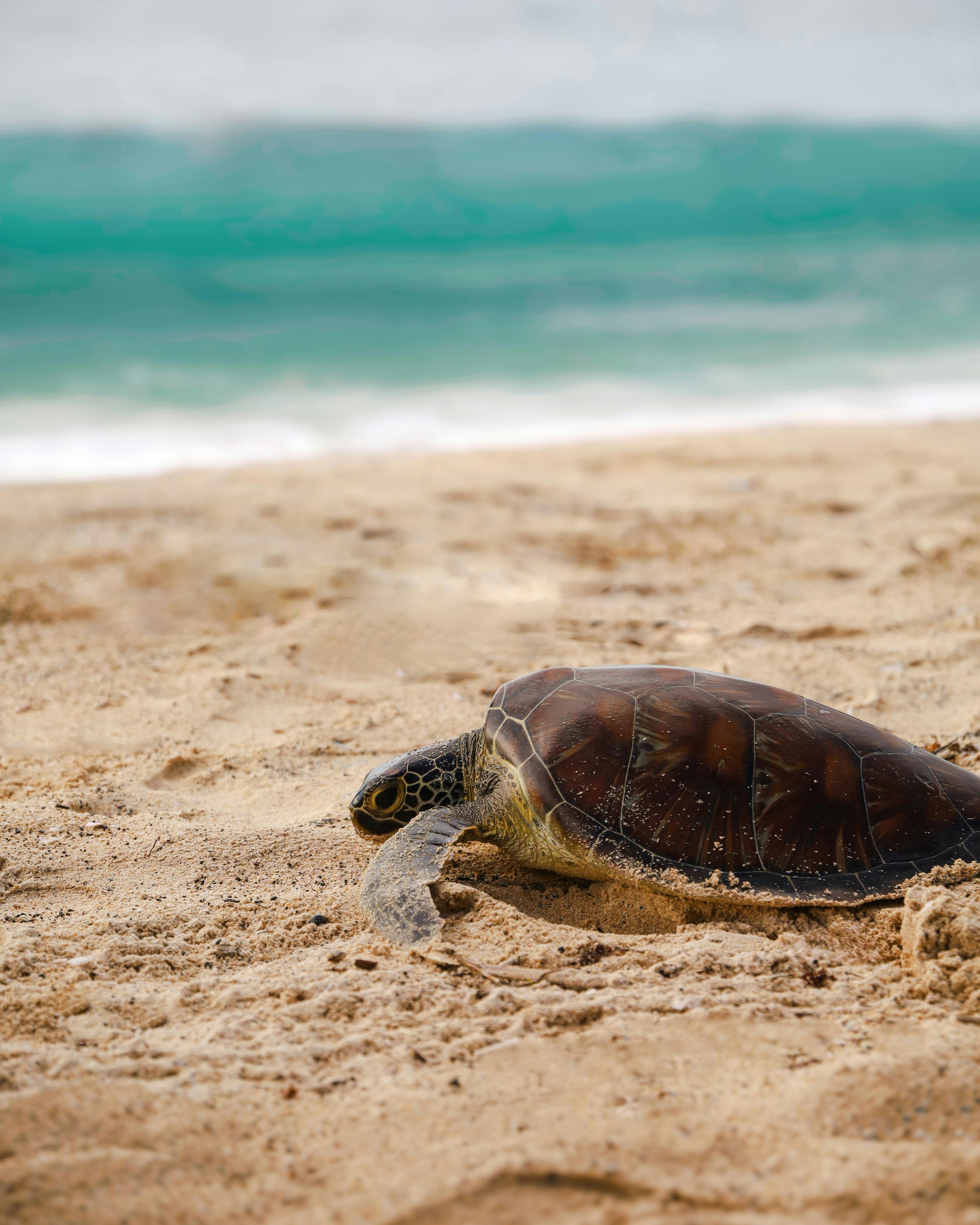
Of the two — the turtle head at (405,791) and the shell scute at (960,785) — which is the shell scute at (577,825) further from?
the shell scute at (960,785)

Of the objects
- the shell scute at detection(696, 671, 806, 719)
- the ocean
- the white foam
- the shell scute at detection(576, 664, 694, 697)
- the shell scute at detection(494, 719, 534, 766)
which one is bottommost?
the shell scute at detection(494, 719, 534, 766)

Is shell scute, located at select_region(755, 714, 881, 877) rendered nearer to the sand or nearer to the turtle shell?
the turtle shell

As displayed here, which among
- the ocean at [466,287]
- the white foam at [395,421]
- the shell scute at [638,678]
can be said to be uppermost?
the ocean at [466,287]

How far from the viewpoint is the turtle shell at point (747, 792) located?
186 centimetres

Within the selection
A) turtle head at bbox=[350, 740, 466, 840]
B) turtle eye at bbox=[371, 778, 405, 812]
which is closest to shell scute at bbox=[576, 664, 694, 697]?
turtle head at bbox=[350, 740, 466, 840]

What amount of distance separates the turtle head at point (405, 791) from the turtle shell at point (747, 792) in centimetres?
25

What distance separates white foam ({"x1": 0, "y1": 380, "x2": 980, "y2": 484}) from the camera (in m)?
7.45

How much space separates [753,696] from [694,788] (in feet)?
1.08

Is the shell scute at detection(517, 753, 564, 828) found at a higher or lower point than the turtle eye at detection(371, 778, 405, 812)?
higher

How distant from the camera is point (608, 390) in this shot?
1020 cm

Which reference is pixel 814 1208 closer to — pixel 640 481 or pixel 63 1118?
pixel 63 1118

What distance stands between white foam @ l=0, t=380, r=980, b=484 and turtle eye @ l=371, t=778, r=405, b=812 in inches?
209

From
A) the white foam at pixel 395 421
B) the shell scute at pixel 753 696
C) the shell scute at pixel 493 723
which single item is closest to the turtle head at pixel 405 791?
the shell scute at pixel 493 723

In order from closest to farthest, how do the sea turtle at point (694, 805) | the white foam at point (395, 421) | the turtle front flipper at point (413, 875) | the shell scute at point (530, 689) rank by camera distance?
the turtle front flipper at point (413, 875)
the sea turtle at point (694, 805)
the shell scute at point (530, 689)
the white foam at point (395, 421)
